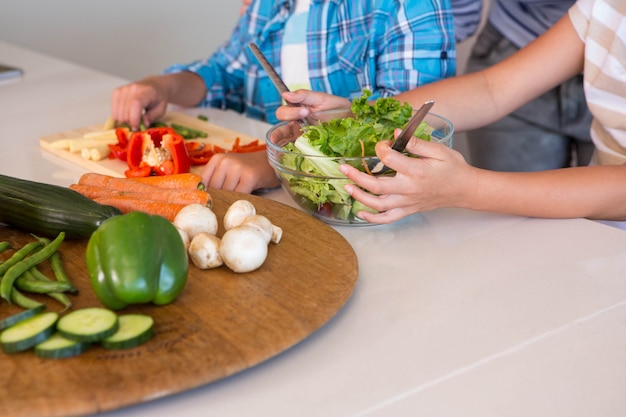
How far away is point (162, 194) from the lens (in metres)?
1.33

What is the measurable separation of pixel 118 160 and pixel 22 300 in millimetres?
715

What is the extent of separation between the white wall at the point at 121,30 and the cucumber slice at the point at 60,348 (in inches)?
130

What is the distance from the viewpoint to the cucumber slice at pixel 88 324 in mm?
910

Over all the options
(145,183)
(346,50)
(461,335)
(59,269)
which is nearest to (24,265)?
(59,269)

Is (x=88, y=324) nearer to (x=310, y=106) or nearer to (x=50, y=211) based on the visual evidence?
(x=50, y=211)

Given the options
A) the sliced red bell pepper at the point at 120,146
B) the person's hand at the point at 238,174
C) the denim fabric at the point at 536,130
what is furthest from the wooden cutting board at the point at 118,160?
the denim fabric at the point at 536,130

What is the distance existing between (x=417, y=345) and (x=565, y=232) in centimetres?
43

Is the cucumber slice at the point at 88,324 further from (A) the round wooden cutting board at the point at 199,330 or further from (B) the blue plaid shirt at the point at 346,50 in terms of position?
(B) the blue plaid shirt at the point at 346,50

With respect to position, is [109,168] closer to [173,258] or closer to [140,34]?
[173,258]

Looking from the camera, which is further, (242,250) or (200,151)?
(200,151)

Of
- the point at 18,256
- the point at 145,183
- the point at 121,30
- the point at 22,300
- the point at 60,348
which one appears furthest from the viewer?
the point at 121,30

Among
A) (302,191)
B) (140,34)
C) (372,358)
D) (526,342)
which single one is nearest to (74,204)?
(302,191)

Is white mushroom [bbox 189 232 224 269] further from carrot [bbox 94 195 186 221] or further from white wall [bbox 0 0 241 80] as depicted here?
Result: white wall [bbox 0 0 241 80]

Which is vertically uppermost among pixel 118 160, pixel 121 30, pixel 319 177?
pixel 319 177
